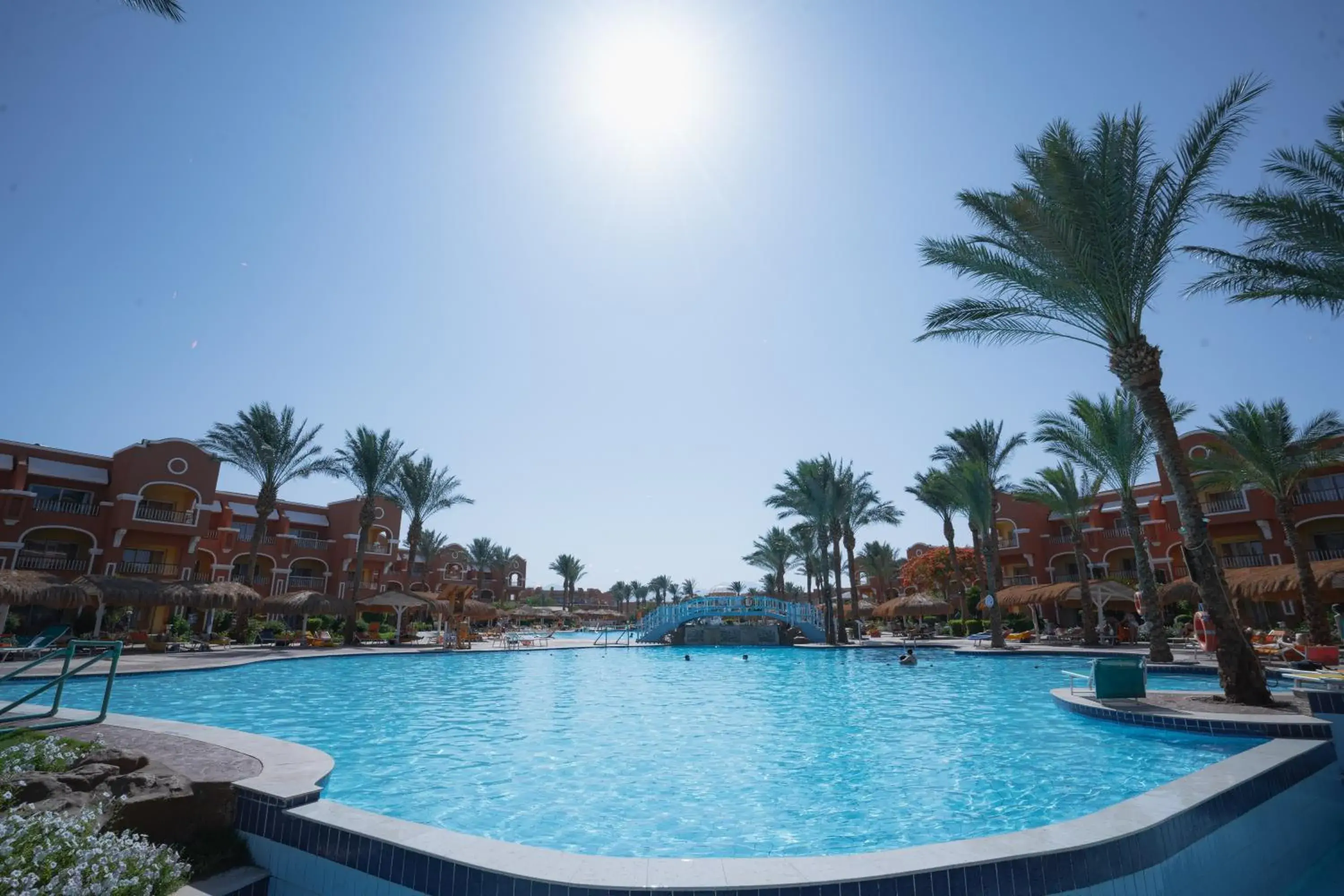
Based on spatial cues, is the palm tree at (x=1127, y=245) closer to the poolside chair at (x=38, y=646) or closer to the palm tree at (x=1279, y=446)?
the palm tree at (x=1279, y=446)

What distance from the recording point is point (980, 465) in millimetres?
27703

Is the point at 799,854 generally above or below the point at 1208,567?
below

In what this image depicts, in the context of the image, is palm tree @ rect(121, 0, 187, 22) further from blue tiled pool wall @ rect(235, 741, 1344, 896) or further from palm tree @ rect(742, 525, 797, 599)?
palm tree @ rect(742, 525, 797, 599)

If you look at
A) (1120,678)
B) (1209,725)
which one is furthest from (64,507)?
(1209,725)

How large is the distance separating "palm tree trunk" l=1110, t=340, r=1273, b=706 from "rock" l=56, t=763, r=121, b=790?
1296 cm

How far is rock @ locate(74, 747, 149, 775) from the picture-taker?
5.02 meters

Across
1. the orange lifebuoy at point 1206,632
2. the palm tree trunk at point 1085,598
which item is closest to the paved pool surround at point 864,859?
the orange lifebuoy at point 1206,632

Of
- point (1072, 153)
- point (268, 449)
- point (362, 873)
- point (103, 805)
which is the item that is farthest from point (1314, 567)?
point (268, 449)

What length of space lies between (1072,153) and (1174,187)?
5.59 feet

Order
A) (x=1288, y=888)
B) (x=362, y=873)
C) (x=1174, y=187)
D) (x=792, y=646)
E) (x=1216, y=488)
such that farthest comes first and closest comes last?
(x=792, y=646)
(x=1216, y=488)
(x=1174, y=187)
(x=1288, y=888)
(x=362, y=873)

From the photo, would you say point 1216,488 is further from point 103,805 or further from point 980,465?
point 103,805

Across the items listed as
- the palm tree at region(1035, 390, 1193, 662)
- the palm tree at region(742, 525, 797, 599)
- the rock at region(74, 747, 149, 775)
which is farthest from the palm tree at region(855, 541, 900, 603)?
the rock at region(74, 747, 149, 775)

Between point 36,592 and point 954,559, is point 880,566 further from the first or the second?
point 36,592

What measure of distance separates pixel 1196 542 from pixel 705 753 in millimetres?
8316
